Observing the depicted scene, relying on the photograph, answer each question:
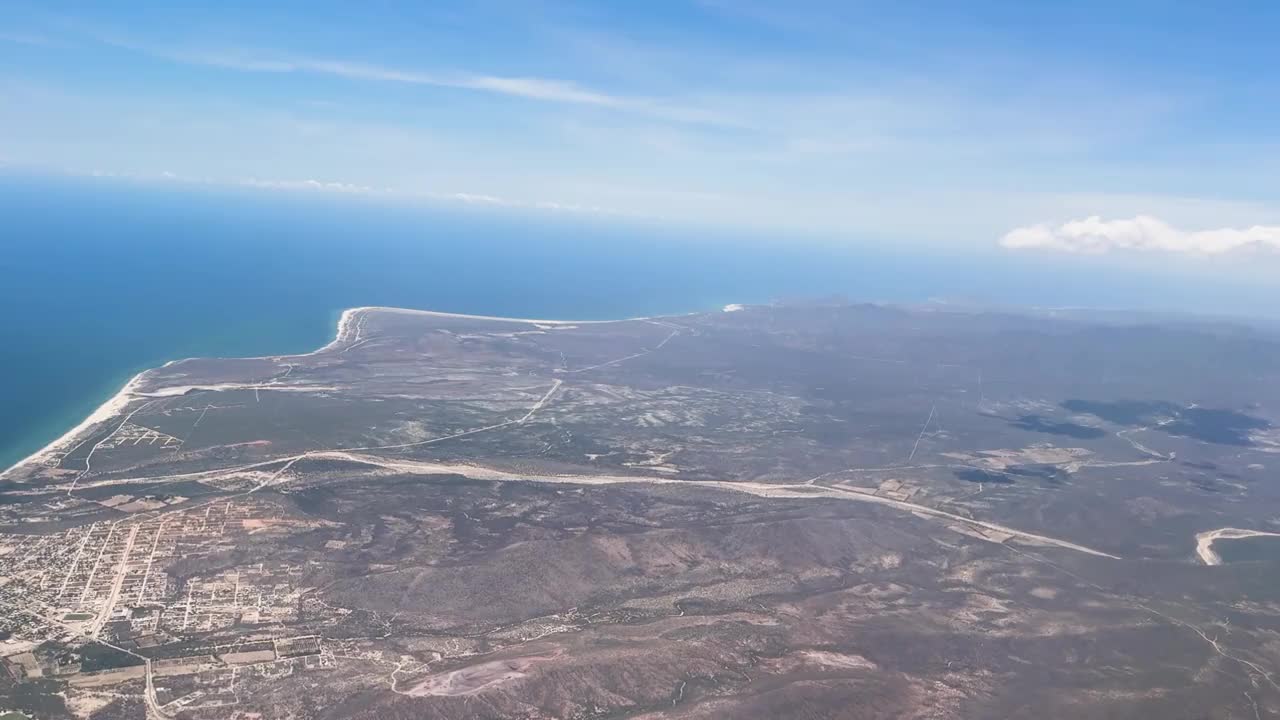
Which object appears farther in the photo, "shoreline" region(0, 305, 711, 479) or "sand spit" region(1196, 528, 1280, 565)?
"shoreline" region(0, 305, 711, 479)

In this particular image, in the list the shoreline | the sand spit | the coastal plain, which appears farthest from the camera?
the shoreline

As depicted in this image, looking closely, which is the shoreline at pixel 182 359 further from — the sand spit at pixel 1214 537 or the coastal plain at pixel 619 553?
the sand spit at pixel 1214 537

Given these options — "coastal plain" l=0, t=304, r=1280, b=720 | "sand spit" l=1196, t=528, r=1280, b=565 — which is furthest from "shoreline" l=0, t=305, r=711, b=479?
"sand spit" l=1196, t=528, r=1280, b=565

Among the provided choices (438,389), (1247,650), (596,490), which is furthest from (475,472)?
(1247,650)

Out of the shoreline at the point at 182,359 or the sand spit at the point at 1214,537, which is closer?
the sand spit at the point at 1214,537

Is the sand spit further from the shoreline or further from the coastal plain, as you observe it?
the shoreline

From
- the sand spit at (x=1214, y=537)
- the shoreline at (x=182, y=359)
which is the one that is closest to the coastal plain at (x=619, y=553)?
the sand spit at (x=1214, y=537)

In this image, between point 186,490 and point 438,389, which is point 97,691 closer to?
point 186,490
